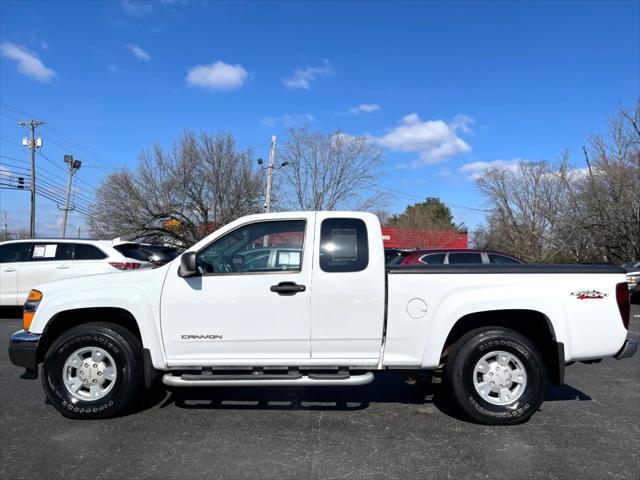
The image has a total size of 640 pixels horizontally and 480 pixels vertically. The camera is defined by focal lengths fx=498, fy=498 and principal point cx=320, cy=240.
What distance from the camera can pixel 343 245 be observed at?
4535 mm

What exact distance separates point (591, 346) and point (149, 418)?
404 centimetres

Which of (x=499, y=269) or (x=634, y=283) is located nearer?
(x=499, y=269)

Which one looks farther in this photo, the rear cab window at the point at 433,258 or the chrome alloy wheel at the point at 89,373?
the rear cab window at the point at 433,258

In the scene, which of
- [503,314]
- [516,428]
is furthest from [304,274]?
[516,428]

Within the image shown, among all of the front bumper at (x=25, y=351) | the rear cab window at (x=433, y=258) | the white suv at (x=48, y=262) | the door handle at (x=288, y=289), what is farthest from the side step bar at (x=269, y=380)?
the rear cab window at (x=433, y=258)

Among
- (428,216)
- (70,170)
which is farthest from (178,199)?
(428,216)

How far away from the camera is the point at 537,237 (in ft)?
126

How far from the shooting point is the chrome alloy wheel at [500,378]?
14.5 feet

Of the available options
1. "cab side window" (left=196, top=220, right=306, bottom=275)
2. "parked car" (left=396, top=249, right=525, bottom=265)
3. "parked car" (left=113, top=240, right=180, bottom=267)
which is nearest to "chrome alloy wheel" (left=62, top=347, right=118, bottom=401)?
"cab side window" (left=196, top=220, right=306, bottom=275)

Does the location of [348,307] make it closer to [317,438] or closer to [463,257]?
[317,438]

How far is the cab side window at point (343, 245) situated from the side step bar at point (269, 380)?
3.09ft

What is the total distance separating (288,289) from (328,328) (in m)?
0.49

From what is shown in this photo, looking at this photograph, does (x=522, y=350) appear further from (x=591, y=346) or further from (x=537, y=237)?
(x=537, y=237)

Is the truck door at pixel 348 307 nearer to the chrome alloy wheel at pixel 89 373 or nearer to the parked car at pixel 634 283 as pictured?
the chrome alloy wheel at pixel 89 373
